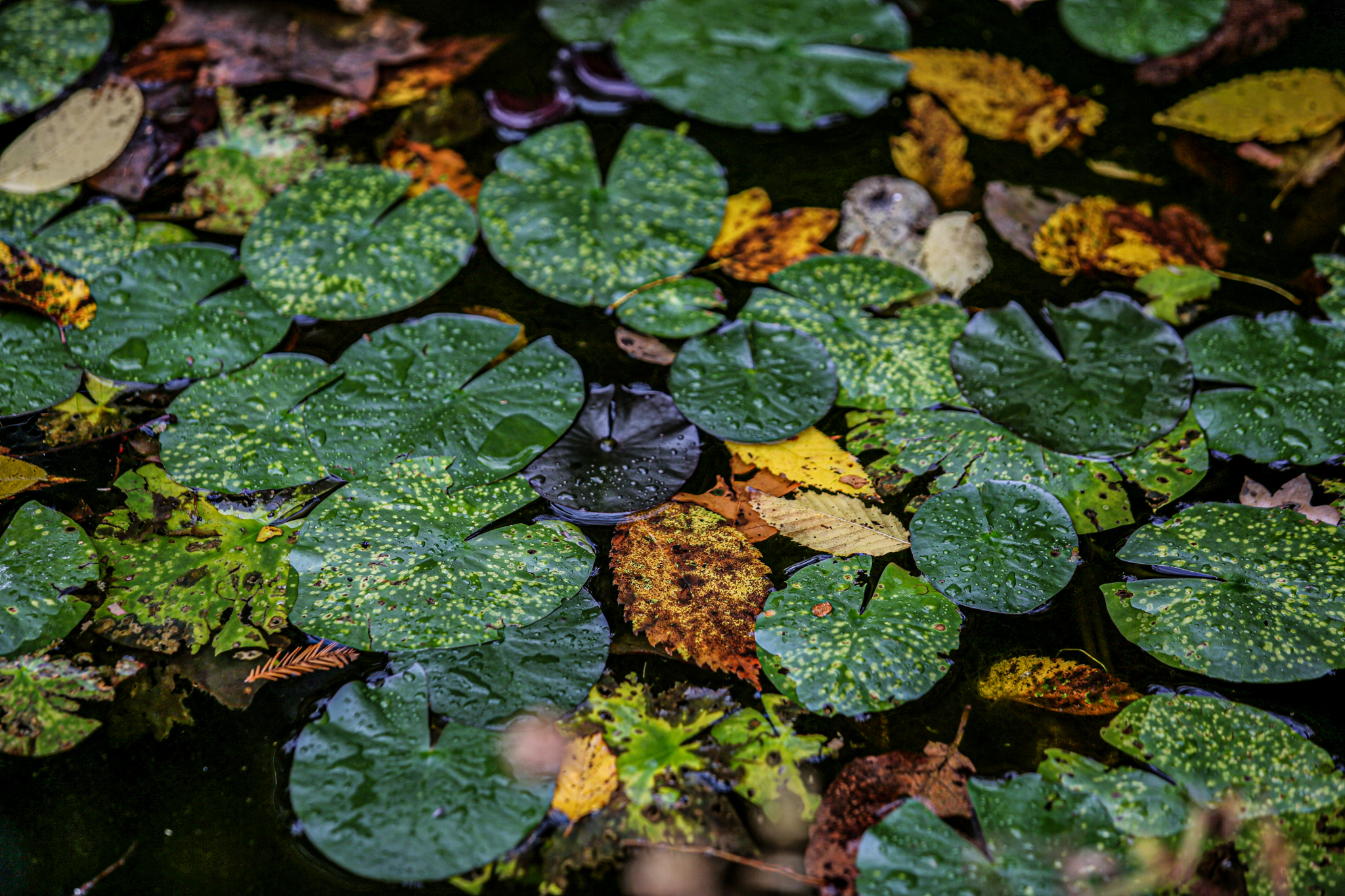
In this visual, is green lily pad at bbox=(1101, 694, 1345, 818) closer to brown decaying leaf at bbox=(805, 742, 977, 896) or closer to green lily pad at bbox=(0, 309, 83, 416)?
brown decaying leaf at bbox=(805, 742, 977, 896)

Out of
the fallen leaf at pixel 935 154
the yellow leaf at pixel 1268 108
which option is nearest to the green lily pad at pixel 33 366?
the fallen leaf at pixel 935 154

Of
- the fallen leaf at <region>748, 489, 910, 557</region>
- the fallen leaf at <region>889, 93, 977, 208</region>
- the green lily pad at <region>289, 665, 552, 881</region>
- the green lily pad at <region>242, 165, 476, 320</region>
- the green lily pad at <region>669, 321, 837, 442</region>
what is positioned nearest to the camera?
the green lily pad at <region>289, 665, 552, 881</region>

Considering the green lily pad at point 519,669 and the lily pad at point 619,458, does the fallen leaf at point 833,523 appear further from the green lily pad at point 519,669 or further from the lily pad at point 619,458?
the green lily pad at point 519,669

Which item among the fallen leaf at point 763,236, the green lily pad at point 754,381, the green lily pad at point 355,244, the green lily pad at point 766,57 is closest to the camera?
the green lily pad at point 754,381

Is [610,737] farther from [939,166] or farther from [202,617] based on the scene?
[939,166]

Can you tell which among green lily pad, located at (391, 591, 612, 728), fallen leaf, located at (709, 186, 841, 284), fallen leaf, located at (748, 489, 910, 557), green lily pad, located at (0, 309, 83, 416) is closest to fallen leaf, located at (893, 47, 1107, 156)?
fallen leaf, located at (709, 186, 841, 284)

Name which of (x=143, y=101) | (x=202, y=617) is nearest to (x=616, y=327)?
(x=202, y=617)

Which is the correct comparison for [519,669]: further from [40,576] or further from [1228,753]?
[1228,753]
